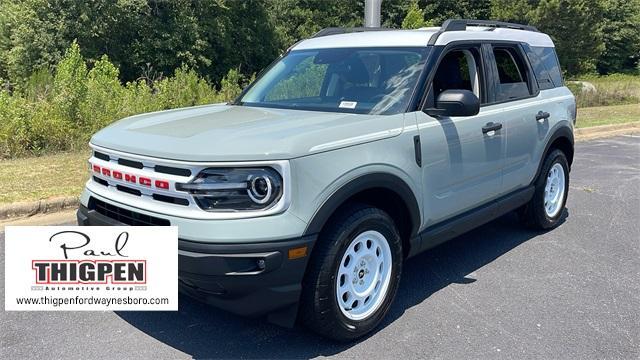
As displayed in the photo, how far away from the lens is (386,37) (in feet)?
14.0

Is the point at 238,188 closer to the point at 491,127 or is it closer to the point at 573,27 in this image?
the point at 491,127

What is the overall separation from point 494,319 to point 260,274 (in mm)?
1829

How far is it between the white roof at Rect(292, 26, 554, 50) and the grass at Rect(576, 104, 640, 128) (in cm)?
988

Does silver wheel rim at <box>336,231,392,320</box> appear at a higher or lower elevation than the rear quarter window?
lower

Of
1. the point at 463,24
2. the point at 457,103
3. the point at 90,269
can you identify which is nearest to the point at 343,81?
the point at 457,103

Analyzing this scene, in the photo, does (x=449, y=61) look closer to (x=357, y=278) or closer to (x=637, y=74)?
(x=357, y=278)

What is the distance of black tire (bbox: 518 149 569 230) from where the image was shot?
17.5 ft

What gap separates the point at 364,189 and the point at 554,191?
11.0 ft

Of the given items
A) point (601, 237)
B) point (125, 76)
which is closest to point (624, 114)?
point (601, 237)

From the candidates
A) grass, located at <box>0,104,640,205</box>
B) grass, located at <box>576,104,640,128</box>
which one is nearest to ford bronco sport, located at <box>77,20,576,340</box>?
grass, located at <box>0,104,640,205</box>

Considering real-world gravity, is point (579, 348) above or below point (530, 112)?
below

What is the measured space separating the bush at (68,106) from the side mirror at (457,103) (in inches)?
287

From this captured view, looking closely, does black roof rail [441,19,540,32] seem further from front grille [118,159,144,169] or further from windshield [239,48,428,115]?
front grille [118,159,144,169]

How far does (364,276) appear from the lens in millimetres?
3455
